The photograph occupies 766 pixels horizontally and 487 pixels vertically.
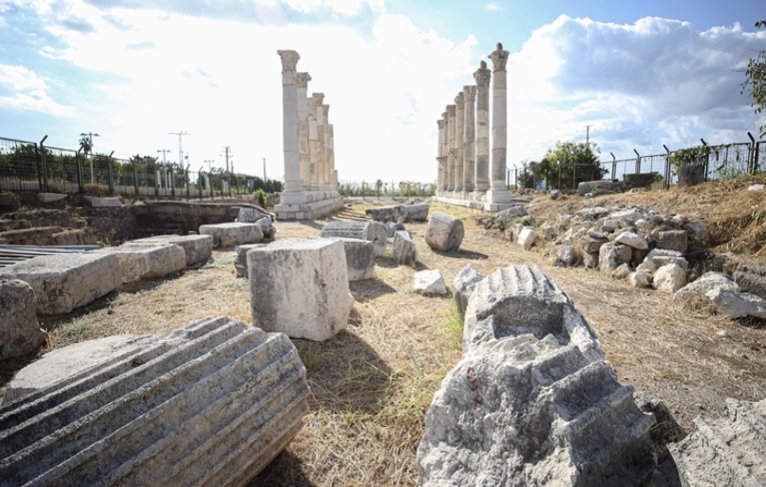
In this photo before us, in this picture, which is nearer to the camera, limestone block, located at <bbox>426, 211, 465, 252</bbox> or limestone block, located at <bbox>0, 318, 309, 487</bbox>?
limestone block, located at <bbox>0, 318, 309, 487</bbox>

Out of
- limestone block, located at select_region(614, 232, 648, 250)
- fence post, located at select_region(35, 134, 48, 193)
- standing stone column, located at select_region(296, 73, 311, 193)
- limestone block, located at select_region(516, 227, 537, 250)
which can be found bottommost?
limestone block, located at select_region(516, 227, 537, 250)

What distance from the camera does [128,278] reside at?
5605 mm

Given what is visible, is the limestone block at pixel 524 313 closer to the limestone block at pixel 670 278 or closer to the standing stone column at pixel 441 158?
the limestone block at pixel 670 278

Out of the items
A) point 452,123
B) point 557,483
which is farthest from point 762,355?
point 452,123

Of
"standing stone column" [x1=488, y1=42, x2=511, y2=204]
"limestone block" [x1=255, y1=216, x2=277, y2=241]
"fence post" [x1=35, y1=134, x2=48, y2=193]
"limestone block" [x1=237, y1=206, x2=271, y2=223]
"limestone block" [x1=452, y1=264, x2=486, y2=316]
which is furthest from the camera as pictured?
"standing stone column" [x1=488, y1=42, x2=511, y2=204]

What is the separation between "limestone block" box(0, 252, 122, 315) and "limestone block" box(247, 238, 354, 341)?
7.84 ft

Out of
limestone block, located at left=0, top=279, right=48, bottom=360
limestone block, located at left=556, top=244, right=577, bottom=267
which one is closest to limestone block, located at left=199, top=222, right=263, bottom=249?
limestone block, located at left=0, top=279, right=48, bottom=360

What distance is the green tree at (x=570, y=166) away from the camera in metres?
23.2

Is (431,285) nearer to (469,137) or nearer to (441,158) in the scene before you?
(469,137)

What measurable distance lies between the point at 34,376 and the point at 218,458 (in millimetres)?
1718

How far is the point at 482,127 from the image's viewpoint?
1923cm

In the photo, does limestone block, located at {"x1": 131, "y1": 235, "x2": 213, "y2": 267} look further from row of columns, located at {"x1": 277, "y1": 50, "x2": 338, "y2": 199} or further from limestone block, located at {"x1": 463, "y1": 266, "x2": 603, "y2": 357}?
row of columns, located at {"x1": 277, "y1": 50, "x2": 338, "y2": 199}

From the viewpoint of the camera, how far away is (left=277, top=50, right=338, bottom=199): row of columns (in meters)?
15.7

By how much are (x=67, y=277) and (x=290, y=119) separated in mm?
12590
